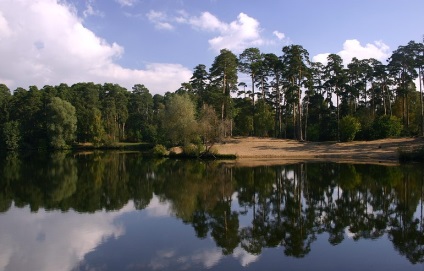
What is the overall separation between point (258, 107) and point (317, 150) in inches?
608

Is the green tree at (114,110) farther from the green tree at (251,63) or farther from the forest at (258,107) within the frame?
the green tree at (251,63)

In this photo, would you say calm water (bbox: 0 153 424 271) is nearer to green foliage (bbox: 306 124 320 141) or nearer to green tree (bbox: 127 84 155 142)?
green foliage (bbox: 306 124 320 141)

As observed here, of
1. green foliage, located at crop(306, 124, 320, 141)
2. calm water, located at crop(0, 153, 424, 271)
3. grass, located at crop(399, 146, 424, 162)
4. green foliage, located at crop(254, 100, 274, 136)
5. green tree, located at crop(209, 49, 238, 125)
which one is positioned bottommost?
calm water, located at crop(0, 153, 424, 271)

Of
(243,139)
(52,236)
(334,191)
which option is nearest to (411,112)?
(243,139)

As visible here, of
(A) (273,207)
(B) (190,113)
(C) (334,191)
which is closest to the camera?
(A) (273,207)

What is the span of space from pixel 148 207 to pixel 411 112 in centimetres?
→ 5218

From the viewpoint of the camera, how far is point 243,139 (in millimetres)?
53969

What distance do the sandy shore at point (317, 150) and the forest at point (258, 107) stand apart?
8.62ft

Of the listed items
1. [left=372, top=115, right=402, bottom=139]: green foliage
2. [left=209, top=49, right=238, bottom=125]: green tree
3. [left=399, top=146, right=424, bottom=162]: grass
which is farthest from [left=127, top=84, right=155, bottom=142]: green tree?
[left=399, top=146, right=424, bottom=162]: grass

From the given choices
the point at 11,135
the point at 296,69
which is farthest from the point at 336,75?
the point at 11,135

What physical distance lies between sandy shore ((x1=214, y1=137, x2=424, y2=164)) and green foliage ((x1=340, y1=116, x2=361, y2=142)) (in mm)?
1276

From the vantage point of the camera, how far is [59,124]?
6731 cm

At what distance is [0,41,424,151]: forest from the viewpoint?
48.7m

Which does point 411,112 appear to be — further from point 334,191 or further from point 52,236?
point 52,236
